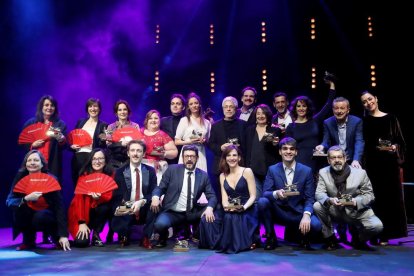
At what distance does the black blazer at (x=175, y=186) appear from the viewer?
16.1 feet

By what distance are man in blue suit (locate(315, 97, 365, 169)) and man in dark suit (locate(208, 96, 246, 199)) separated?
0.98 metres

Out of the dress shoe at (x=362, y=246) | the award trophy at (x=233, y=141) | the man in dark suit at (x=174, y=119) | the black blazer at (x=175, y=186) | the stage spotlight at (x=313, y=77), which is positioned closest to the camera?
the dress shoe at (x=362, y=246)

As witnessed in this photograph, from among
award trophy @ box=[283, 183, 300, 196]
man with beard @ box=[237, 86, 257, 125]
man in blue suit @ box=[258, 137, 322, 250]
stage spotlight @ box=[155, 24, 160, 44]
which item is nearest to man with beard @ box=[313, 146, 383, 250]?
man in blue suit @ box=[258, 137, 322, 250]

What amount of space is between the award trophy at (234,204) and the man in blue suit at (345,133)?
1117mm

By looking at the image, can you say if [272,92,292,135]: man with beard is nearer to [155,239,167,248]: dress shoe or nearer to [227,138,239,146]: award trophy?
[227,138,239,146]: award trophy

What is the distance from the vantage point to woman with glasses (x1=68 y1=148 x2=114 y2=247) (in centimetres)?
479

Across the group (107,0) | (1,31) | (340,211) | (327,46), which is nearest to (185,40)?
(107,0)

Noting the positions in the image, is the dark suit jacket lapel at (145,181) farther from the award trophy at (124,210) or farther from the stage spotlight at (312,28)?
the stage spotlight at (312,28)

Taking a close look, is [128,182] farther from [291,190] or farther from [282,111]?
[282,111]

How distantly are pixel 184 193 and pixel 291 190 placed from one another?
4.04 ft

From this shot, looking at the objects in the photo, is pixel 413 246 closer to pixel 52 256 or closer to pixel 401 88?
pixel 401 88

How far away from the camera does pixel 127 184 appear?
197 inches

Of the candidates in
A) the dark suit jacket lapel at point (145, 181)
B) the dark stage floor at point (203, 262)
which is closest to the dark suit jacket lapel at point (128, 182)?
the dark suit jacket lapel at point (145, 181)

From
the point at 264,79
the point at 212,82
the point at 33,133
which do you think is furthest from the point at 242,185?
the point at 212,82
